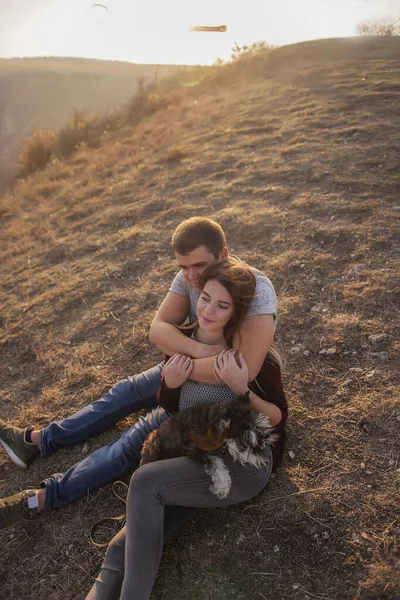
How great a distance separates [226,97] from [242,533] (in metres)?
12.5

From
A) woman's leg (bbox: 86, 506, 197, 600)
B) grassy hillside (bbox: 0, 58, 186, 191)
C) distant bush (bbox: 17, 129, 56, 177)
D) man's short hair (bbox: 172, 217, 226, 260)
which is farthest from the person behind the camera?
grassy hillside (bbox: 0, 58, 186, 191)

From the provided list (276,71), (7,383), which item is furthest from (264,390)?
(276,71)

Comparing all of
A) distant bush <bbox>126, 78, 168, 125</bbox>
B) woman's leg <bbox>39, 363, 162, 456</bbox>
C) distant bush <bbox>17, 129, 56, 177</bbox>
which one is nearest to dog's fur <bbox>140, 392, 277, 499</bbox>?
woman's leg <bbox>39, 363, 162, 456</bbox>

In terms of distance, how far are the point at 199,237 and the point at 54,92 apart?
36.4 metres

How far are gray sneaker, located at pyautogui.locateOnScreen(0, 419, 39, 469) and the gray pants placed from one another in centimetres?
114

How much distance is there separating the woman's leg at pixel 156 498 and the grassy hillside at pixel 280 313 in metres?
0.30

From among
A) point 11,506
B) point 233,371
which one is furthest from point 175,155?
point 11,506

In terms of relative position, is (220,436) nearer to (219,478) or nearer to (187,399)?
(219,478)

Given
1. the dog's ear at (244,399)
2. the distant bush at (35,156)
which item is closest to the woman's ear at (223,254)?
the dog's ear at (244,399)

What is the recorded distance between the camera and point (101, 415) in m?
2.99

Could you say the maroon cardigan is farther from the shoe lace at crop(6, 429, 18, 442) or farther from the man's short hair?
the shoe lace at crop(6, 429, 18, 442)

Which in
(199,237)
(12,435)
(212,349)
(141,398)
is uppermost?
(199,237)

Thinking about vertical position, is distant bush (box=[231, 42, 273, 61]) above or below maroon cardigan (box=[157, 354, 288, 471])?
above

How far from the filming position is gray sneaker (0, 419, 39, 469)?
2953mm
